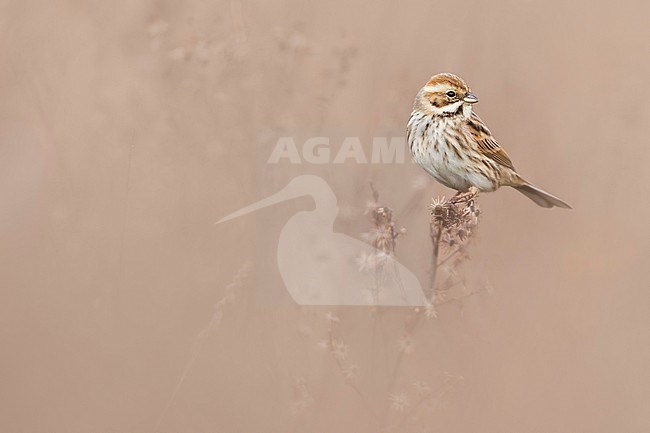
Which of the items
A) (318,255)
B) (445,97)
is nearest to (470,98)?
(445,97)

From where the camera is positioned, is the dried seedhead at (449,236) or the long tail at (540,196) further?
the long tail at (540,196)

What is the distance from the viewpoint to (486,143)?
3.12m

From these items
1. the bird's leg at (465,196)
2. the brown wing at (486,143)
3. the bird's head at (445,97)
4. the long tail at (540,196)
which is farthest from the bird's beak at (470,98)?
the long tail at (540,196)

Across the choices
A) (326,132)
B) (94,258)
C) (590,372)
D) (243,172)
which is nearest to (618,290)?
(590,372)

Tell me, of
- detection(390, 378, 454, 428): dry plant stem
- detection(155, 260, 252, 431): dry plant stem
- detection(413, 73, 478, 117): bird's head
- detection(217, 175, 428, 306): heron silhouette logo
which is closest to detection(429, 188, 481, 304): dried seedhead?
detection(217, 175, 428, 306): heron silhouette logo

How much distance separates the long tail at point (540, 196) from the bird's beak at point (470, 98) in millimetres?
445

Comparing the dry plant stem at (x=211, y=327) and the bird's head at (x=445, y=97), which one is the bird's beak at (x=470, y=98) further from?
the dry plant stem at (x=211, y=327)

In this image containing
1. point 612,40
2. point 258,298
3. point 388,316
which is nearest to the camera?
point 388,316

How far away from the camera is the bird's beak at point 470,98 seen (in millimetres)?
2852

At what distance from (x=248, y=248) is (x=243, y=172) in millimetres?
295

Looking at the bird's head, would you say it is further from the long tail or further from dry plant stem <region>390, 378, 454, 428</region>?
dry plant stem <region>390, 378, 454, 428</region>

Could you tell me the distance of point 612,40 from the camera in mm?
3283

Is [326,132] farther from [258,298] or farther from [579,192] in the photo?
[579,192]

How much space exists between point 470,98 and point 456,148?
0.80 ft
